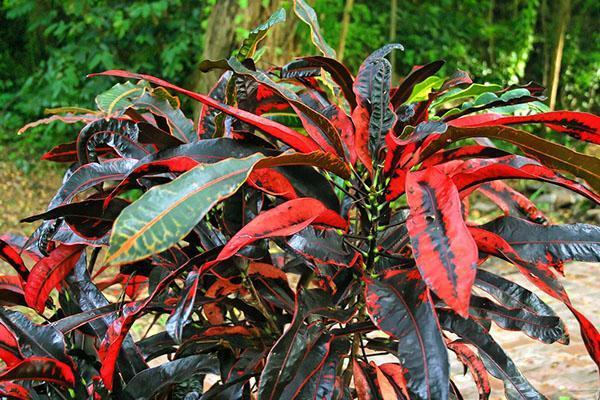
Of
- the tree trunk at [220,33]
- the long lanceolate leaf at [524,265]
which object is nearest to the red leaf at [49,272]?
the long lanceolate leaf at [524,265]

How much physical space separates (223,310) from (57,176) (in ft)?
17.1

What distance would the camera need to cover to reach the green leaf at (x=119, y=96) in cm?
88

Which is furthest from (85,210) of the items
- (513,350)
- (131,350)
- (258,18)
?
(258,18)

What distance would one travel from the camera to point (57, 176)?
585cm

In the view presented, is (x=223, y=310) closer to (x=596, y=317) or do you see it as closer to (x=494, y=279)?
(x=494, y=279)

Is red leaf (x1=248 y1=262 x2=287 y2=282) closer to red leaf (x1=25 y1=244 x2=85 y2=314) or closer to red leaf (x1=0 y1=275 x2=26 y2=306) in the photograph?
red leaf (x1=25 y1=244 x2=85 y2=314)

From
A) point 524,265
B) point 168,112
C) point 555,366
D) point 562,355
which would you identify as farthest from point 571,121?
point 562,355

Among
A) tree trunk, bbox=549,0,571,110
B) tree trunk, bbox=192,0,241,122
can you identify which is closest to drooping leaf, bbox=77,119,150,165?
tree trunk, bbox=192,0,241,122

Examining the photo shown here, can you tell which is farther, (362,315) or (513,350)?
(513,350)

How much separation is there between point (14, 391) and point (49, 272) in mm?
163

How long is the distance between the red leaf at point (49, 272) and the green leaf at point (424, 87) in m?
0.55

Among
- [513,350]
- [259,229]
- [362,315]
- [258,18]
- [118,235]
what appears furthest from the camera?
[258,18]

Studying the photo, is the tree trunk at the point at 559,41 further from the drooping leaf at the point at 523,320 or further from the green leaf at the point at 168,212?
the green leaf at the point at 168,212

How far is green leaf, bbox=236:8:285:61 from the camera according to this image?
34.6 inches
